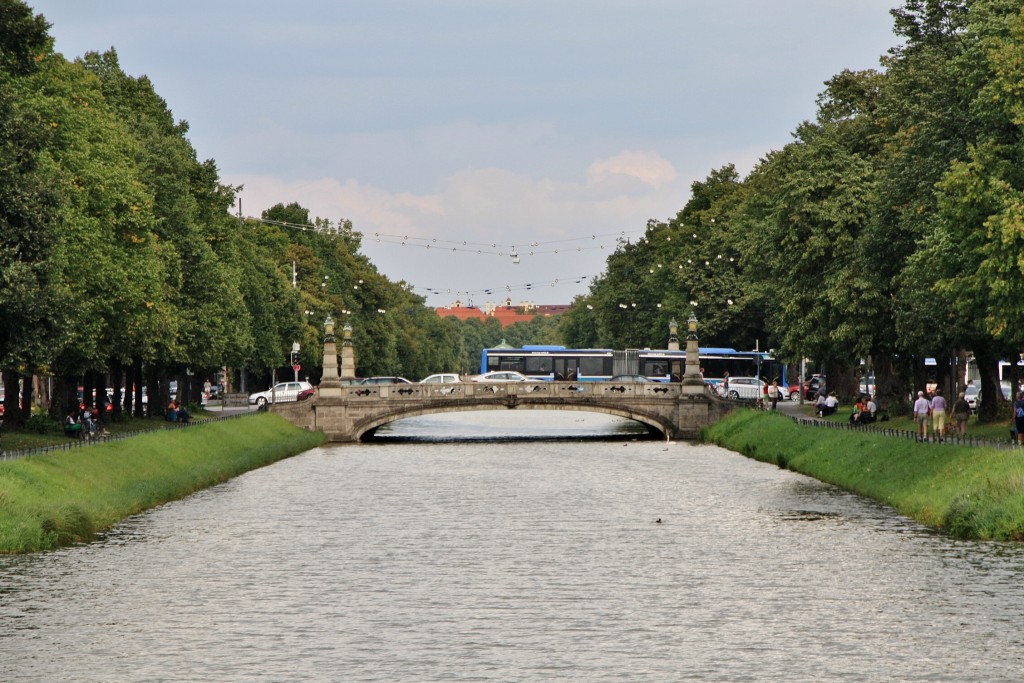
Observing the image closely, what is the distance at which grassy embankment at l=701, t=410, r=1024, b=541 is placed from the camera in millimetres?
42438

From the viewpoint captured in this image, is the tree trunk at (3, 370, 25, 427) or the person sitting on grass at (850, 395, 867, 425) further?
the person sitting on grass at (850, 395, 867, 425)

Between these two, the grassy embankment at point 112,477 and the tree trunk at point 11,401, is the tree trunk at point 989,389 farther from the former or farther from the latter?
the tree trunk at point 11,401

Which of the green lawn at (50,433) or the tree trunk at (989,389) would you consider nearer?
the green lawn at (50,433)

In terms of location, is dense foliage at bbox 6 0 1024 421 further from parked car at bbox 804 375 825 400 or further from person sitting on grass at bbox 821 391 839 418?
parked car at bbox 804 375 825 400

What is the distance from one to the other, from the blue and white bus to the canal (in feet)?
237

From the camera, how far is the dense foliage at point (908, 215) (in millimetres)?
55125

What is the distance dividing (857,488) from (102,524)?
25814 millimetres

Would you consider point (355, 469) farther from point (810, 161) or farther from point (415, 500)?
point (810, 161)

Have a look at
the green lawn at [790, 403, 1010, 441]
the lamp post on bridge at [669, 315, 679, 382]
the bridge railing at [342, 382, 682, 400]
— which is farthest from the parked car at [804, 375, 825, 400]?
the green lawn at [790, 403, 1010, 441]

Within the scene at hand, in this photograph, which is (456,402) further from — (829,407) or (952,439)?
(952,439)

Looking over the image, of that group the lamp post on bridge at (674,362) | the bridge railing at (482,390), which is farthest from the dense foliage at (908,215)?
the bridge railing at (482,390)

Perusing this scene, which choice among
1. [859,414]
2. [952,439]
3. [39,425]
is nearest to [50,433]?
[39,425]

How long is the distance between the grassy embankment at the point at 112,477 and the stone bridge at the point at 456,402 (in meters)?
12.8

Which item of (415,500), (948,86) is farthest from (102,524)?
(948,86)
